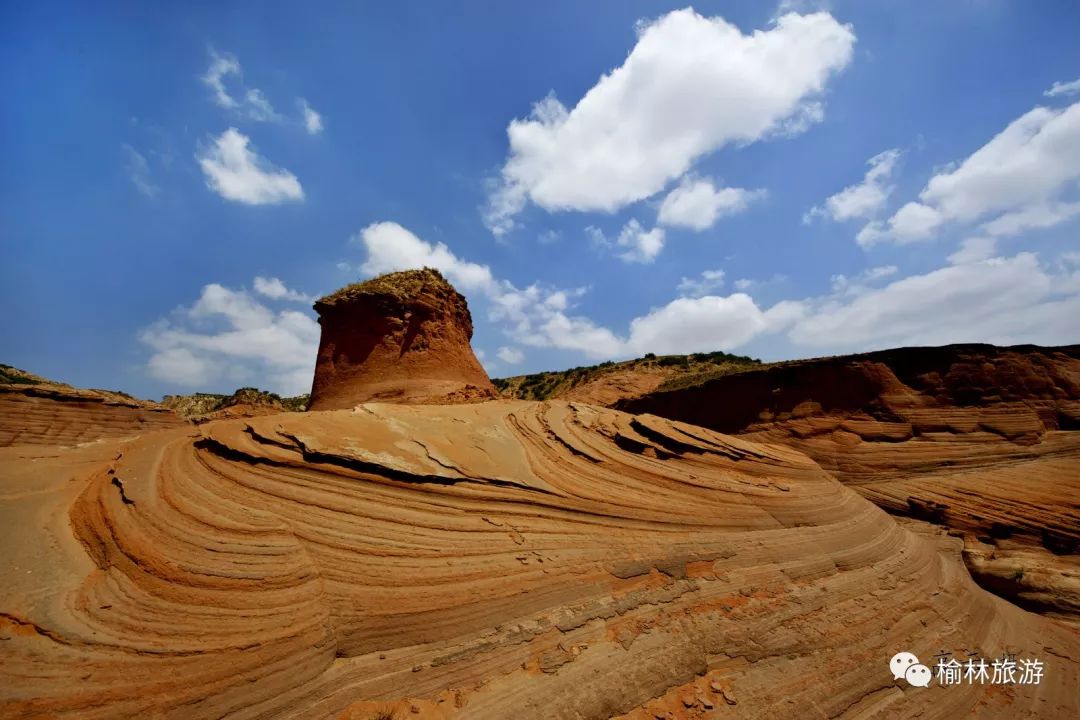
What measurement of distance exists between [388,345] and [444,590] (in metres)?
11.6

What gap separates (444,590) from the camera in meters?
3.88

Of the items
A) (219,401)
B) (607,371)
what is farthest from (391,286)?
(607,371)

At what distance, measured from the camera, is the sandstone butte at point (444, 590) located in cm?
300

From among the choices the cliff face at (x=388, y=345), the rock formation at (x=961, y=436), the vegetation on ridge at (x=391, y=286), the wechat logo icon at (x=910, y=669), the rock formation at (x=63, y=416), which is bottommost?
the wechat logo icon at (x=910, y=669)

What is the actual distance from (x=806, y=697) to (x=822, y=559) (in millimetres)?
2375

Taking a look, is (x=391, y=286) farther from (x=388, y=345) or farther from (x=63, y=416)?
(x=63, y=416)

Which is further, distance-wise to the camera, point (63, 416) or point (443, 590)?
point (63, 416)

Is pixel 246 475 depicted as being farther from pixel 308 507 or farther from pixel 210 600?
pixel 210 600

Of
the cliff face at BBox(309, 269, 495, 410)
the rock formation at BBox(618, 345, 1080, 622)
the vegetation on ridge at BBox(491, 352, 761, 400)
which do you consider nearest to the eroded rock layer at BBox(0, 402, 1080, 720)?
the rock formation at BBox(618, 345, 1080, 622)

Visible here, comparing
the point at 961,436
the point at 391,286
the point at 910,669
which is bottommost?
the point at 910,669

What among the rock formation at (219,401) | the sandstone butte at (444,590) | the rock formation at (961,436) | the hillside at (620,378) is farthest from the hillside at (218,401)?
the rock formation at (961,436)

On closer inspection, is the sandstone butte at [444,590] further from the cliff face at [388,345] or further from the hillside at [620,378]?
the hillside at [620,378]

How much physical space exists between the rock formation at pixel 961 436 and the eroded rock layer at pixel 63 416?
15556mm

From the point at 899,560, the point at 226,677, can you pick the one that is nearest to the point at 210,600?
the point at 226,677
